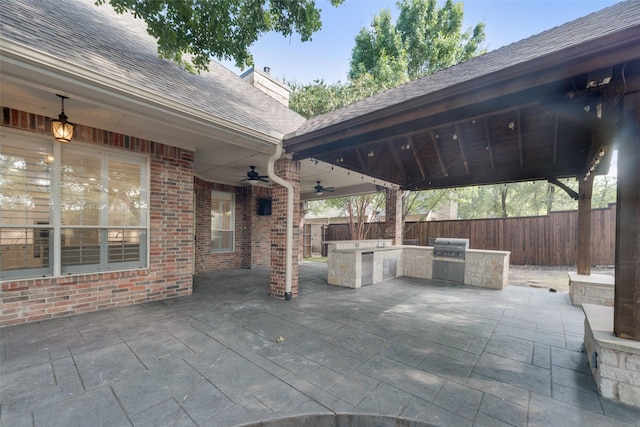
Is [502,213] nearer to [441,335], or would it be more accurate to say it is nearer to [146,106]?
[441,335]

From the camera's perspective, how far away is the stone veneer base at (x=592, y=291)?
437 cm

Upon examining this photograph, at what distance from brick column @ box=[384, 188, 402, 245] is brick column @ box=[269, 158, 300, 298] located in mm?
4178

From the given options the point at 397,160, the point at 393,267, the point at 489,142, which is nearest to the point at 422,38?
the point at 397,160

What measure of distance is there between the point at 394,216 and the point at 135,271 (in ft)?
22.4

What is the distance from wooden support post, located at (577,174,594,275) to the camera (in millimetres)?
5156

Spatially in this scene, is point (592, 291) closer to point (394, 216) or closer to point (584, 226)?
point (584, 226)

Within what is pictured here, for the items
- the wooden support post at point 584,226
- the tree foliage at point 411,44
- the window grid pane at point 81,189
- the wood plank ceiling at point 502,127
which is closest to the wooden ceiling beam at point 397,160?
the wood plank ceiling at point 502,127

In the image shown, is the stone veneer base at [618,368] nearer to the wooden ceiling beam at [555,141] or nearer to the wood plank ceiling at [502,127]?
the wood plank ceiling at [502,127]

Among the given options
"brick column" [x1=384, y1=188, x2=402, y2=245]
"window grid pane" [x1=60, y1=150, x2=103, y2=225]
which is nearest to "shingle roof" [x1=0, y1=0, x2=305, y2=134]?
"window grid pane" [x1=60, y1=150, x2=103, y2=225]

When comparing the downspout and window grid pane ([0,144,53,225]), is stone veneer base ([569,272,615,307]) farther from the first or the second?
window grid pane ([0,144,53,225])

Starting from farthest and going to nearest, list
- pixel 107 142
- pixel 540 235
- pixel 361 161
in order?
pixel 540 235 < pixel 361 161 < pixel 107 142

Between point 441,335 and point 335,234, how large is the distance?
445 inches

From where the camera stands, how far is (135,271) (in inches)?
169

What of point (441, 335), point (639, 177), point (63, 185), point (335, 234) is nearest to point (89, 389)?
point (63, 185)
